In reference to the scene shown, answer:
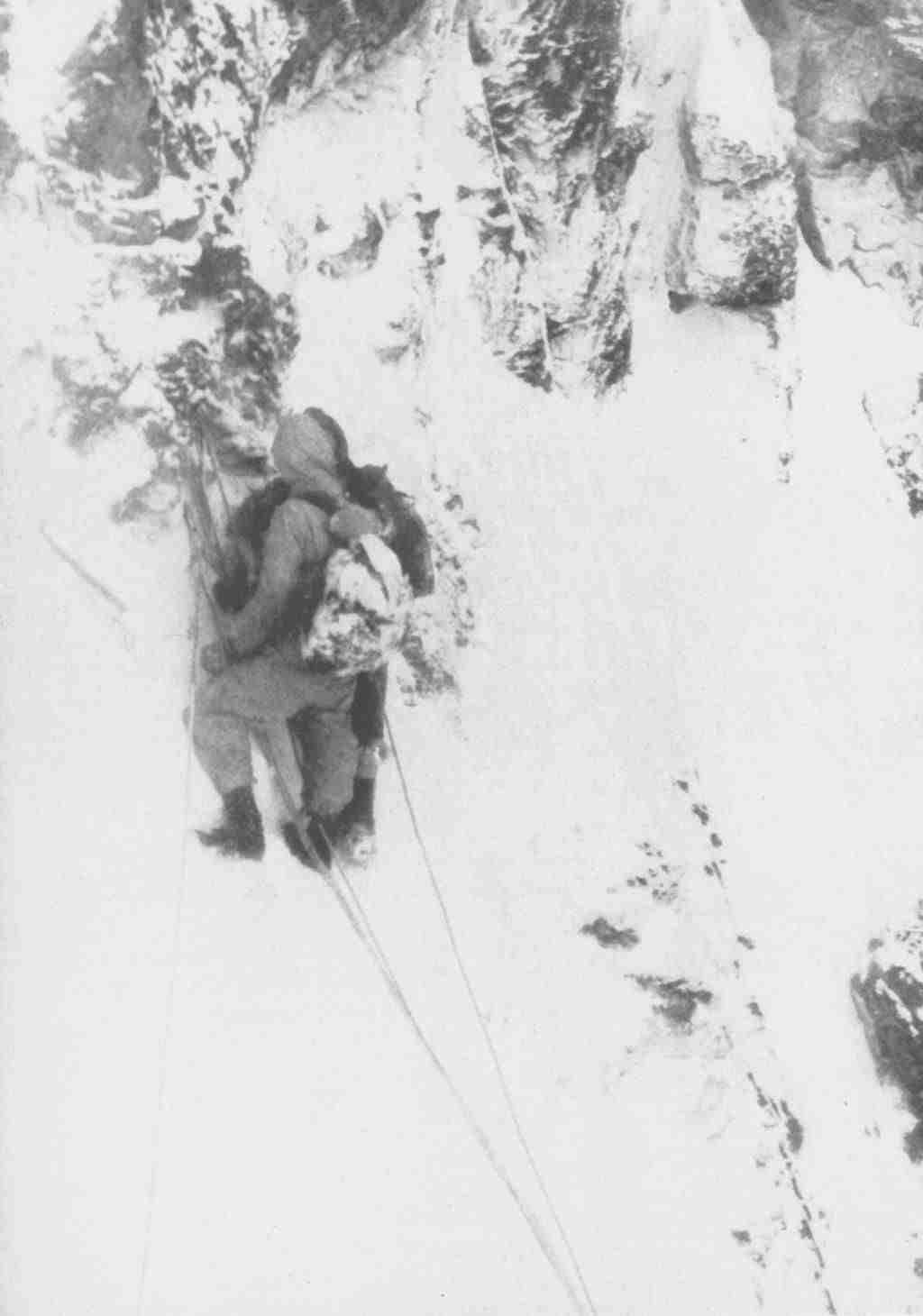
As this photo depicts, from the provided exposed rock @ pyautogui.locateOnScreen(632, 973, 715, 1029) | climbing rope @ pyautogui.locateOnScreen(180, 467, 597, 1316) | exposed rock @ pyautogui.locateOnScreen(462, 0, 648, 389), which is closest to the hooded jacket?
climbing rope @ pyautogui.locateOnScreen(180, 467, 597, 1316)

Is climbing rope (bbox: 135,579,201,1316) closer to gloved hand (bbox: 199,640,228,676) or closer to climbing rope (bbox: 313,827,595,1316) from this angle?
gloved hand (bbox: 199,640,228,676)

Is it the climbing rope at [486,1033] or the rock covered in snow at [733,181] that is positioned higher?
the rock covered in snow at [733,181]

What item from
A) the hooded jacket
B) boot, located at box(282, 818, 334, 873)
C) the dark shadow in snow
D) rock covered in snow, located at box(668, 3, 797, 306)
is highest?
rock covered in snow, located at box(668, 3, 797, 306)

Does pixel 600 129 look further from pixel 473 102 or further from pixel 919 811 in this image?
pixel 919 811

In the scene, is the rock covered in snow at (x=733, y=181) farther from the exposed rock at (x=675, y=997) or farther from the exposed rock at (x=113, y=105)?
the exposed rock at (x=675, y=997)

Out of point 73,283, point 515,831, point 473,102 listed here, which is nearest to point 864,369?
point 473,102

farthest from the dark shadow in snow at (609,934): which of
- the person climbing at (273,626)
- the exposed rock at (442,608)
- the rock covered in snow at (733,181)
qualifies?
the rock covered in snow at (733,181)

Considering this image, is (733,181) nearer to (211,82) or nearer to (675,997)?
(211,82)
